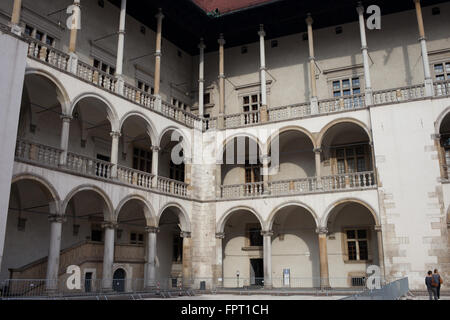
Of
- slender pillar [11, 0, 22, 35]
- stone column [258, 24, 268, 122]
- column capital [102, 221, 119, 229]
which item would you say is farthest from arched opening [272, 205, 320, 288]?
slender pillar [11, 0, 22, 35]

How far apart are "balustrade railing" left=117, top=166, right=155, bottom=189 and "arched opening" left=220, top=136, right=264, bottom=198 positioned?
14.5ft

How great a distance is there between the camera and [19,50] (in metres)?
11.6

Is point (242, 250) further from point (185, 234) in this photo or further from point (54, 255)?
point (54, 255)

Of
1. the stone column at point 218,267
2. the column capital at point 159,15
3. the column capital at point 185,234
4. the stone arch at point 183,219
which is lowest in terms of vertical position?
the stone column at point 218,267

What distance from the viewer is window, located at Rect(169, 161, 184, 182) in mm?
21891

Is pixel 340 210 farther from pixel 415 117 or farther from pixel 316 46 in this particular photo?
pixel 316 46

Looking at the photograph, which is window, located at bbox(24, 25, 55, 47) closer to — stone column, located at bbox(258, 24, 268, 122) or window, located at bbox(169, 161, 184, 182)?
window, located at bbox(169, 161, 184, 182)

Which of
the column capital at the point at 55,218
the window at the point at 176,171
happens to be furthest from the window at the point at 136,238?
the column capital at the point at 55,218

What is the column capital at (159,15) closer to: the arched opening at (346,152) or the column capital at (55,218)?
the arched opening at (346,152)

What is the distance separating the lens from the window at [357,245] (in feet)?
62.3

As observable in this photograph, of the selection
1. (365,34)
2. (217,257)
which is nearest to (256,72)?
(365,34)

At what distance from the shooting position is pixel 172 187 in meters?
18.7

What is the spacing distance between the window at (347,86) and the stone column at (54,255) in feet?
42.9

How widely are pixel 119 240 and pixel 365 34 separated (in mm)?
13679
